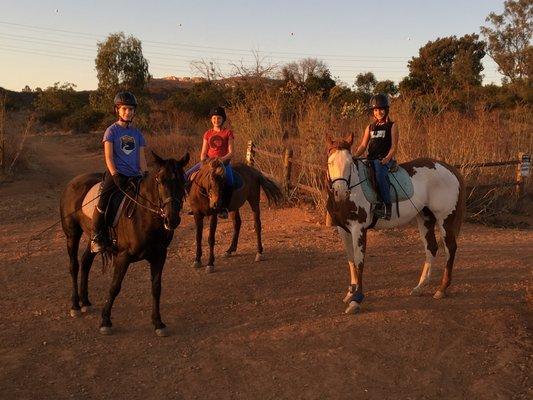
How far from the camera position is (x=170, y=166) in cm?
406

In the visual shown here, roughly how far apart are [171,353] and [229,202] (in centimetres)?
290

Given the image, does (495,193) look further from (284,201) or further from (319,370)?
(319,370)

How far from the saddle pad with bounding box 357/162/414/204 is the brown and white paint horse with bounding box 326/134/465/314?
7cm

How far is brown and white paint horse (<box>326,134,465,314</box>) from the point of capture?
478 centimetres

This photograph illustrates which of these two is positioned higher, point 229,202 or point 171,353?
point 229,202

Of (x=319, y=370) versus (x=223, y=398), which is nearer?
(x=223, y=398)

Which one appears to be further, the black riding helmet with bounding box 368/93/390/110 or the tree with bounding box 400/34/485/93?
the tree with bounding box 400/34/485/93

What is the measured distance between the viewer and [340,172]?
185 inches

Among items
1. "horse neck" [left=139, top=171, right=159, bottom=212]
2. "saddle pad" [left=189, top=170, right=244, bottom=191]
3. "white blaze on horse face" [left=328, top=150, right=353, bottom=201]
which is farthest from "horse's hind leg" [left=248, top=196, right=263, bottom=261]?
"horse neck" [left=139, top=171, right=159, bottom=212]

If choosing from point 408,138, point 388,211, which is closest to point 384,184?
point 388,211

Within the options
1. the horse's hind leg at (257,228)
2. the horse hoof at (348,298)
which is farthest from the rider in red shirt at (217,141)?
the horse hoof at (348,298)

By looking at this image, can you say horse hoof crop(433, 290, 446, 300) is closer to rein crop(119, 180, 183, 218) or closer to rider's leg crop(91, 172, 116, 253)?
rein crop(119, 180, 183, 218)

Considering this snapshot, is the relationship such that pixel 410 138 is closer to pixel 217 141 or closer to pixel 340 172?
pixel 217 141

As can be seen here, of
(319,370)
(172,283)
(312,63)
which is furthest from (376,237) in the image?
(312,63)
